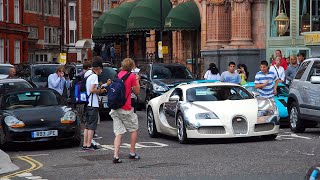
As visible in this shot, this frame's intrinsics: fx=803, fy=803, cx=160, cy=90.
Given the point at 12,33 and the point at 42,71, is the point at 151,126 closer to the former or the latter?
the point at 42,71

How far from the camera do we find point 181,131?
16250mm

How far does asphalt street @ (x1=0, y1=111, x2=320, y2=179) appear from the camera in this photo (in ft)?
38.9

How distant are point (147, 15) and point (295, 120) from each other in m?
27.4

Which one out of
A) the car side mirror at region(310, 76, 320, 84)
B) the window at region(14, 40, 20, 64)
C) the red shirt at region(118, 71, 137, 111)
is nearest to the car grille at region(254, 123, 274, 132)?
the car side mirror at region(310, 76, 320, 84)

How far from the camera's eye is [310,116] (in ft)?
58.1

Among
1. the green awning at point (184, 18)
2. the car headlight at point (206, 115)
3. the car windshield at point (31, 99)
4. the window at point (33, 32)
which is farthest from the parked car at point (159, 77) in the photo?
the window at point (33, 32)

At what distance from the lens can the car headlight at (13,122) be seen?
51.5 feet

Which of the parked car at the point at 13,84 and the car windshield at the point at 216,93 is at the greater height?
the parked car at the point at 13,84

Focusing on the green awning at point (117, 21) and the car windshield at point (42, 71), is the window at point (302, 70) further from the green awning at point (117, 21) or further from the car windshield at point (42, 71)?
the green awning at point (117, 21)

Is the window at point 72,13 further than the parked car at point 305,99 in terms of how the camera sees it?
Yes

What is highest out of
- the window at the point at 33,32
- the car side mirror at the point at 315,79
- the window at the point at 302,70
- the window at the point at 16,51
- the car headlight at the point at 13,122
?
the window at the point at 33,32

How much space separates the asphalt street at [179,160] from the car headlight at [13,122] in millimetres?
555

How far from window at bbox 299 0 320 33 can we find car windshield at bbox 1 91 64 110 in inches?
Answer: 744

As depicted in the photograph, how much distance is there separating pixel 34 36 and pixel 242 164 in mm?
64864
